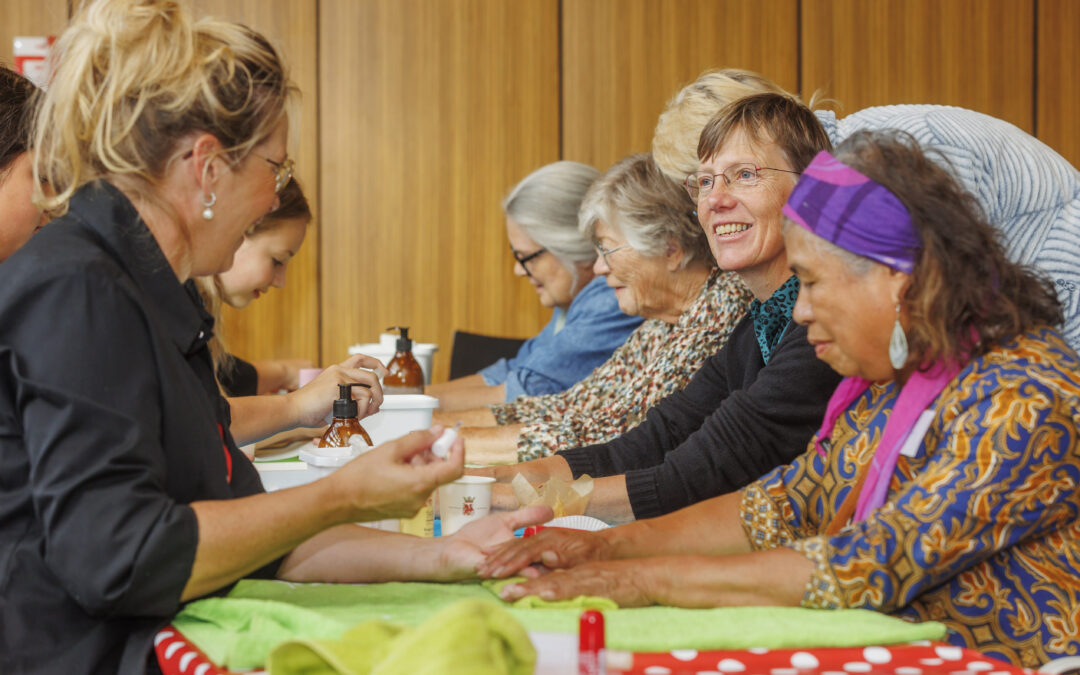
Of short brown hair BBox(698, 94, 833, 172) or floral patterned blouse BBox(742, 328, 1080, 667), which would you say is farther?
short brown hair BBox(698, 94, 833, 172)

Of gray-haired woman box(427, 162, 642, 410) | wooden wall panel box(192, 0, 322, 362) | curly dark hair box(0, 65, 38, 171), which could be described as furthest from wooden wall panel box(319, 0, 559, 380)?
curly dark hair box(0, 65, 38, 171)

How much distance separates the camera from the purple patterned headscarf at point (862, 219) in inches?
53.0

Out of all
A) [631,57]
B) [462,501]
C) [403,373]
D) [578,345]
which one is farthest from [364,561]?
[631,57]

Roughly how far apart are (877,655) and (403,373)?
2.14m

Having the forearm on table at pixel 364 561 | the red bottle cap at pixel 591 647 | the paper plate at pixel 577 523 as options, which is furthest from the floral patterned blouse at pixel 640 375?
the red bottle cap at pixel 591 647

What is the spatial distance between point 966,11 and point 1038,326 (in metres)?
4.48

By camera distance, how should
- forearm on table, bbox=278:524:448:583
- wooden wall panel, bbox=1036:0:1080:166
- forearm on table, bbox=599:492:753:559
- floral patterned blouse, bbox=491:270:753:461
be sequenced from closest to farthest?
1. forearm on table, bbox=278:524:448:583
2. forearm on table, bbox=599:492:753:559
3. floral patterned blouse, bbox=491:270:753:461
4. wooden wall panel, bbox=1036:0:1080:166

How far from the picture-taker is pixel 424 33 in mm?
5180

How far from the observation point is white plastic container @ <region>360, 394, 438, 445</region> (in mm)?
2297

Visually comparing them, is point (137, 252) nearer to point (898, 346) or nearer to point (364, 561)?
point (364, 561)

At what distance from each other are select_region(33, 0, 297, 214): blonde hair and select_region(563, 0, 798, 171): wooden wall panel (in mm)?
4011

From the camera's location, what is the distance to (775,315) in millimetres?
2123

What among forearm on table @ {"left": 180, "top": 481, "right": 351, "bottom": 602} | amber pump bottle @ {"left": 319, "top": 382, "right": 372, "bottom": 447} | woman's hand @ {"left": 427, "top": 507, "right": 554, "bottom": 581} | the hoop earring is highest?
the hoop earring

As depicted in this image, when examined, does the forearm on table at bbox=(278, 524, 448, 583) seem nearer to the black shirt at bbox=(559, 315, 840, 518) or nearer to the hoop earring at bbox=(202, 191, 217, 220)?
the hoop earring at bbox=(202, 191, 217, 220)
